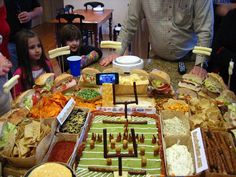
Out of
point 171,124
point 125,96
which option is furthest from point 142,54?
point 171,124

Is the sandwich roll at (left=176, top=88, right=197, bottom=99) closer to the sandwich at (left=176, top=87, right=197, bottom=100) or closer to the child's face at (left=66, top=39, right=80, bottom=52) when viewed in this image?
the sandwich at (left=176, top=87, right=197, bottom=100)

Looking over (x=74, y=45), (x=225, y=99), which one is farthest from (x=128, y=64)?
(x=74, y=45)

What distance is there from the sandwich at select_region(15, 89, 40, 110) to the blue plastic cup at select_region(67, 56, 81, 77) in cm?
44

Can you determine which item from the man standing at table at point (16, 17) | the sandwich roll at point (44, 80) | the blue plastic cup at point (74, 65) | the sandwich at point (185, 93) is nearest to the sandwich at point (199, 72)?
the sandwich at point (185, 93)

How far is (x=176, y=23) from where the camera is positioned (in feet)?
7.95

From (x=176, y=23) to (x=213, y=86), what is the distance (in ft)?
2.60

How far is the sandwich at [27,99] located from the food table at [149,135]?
0.06m

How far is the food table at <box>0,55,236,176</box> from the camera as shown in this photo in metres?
1.23

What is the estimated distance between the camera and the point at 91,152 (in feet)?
4.42

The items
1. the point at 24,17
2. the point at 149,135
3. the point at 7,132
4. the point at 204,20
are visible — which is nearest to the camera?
the point at 7,132

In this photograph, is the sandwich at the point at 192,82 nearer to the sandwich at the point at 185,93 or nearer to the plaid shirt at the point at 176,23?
the sandwich at the point at 185,93

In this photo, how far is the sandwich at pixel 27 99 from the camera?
165cm

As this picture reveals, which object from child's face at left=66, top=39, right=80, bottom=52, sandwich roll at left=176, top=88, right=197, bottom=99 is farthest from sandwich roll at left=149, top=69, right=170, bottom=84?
child's face at left=66, top=39, right=80, bottom=52

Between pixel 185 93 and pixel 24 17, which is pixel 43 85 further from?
pixel 24 17
